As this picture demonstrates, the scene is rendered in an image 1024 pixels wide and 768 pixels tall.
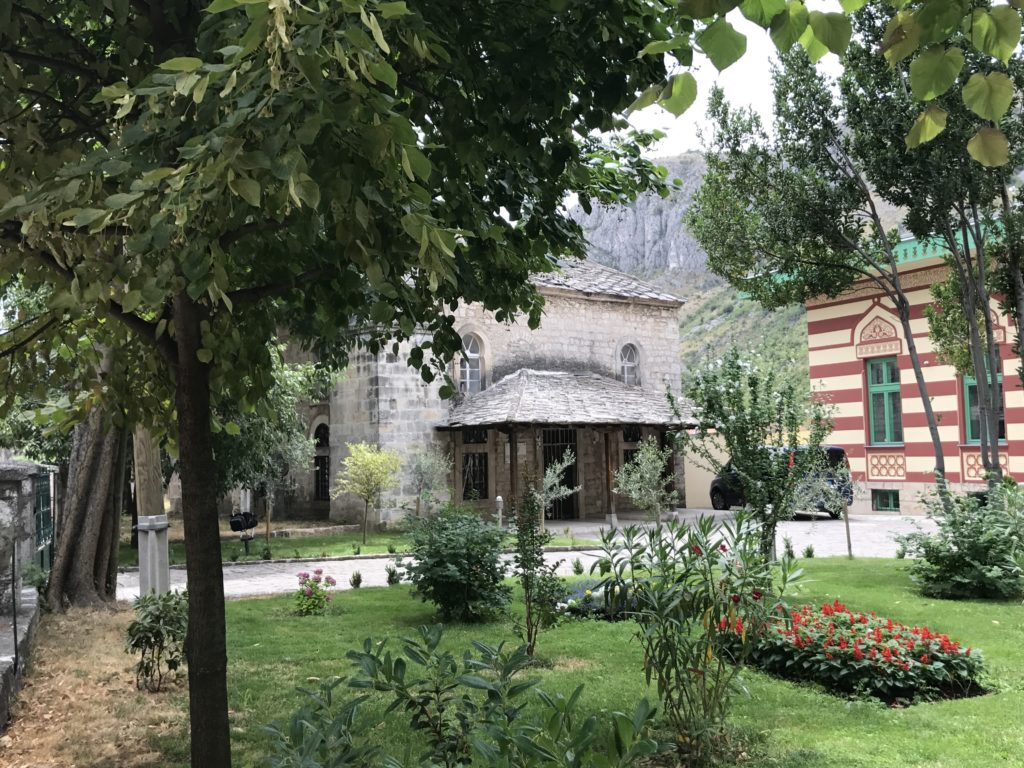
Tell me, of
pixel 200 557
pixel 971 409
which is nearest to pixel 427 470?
pixel 971 409

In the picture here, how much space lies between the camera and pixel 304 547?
59.5 ft

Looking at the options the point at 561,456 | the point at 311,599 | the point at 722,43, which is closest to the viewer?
the point at 722,43

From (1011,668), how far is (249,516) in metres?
16.9

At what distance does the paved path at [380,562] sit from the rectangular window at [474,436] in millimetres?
4398

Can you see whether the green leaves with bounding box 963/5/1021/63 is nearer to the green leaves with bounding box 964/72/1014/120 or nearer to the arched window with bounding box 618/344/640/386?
the green leaves with bounding box 964/72/1014/120

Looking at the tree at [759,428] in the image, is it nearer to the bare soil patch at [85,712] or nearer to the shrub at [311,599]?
the shrub at [311,599]

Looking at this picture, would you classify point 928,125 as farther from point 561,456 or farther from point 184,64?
point 561,456

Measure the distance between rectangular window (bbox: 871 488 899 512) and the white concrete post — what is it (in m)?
18.8

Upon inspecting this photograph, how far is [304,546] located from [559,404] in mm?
8192

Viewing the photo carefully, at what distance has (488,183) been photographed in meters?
4.16

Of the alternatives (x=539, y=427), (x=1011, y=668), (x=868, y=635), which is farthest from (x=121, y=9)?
(x=539, y=427)

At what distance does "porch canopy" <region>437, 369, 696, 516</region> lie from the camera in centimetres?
2211

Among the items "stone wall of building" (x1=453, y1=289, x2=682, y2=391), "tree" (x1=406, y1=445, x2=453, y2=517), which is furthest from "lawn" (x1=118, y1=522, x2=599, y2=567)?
"stone wall of building" (x1=453, y1=289, x2=682, y2=391)

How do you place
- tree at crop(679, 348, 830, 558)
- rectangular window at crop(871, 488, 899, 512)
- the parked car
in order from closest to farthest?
tree at crop(679, 348, 830, 558) → the parked car → rectangular window at crop(871, 488, 899, 512)
